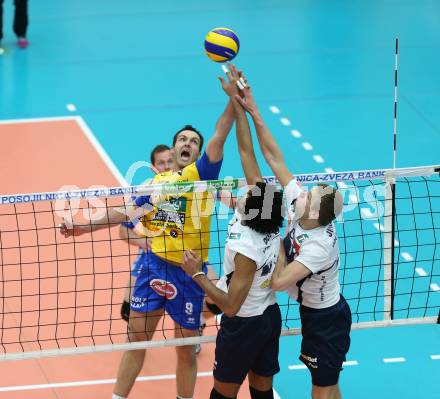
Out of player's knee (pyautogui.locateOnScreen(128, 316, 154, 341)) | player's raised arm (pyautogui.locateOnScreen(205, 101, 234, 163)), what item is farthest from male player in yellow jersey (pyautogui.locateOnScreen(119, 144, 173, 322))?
player's raised arm (pyautogui.locateOnScreen(205, 101, 234, 163))

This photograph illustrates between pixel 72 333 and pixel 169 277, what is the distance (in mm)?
1962

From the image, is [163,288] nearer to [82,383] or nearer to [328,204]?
[82,383]

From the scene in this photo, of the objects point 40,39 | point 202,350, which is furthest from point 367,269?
point 40,39

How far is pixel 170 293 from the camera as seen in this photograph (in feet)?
26.1

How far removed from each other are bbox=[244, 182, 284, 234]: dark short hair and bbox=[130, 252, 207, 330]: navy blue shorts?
4.14 feet

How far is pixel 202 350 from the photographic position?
9.38 metres

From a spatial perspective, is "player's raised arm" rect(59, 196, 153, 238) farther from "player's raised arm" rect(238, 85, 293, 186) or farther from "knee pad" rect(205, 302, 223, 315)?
"player's raised arm" rect(238, 85, 293, 186)

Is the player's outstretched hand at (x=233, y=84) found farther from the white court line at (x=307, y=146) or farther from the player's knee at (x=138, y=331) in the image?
the white court line at (x=307, y=146)

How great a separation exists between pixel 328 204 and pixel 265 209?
49 centimetres

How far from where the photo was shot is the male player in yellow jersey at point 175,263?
788 centimetres

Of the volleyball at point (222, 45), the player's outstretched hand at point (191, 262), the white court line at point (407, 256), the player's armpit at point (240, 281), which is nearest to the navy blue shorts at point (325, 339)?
the player's armpit at point (240, 281)

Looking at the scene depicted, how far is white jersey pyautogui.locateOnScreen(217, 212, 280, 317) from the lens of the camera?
6855 mm

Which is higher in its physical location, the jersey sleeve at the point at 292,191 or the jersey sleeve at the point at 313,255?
the jersey sleeve at the point at 292,191

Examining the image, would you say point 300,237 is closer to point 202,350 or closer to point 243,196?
point 243,196
